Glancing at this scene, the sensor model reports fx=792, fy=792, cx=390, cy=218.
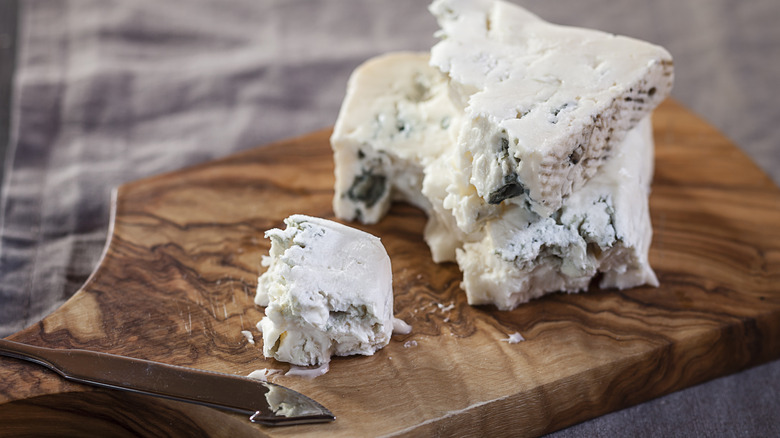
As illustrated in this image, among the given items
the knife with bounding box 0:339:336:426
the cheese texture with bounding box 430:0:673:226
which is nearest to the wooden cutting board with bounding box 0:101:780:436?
the knife with bounding box 0:339:336:426

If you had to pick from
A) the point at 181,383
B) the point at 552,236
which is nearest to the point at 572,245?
the point at 552,236

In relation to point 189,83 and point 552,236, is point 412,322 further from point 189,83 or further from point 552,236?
point 189,83

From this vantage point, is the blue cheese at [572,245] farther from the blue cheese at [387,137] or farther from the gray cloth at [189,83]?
the gray cloth at [189,83]

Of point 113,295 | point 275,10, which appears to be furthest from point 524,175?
point 275,10

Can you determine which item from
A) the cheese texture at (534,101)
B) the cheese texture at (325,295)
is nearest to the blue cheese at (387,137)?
the cheese texture at (534,101)

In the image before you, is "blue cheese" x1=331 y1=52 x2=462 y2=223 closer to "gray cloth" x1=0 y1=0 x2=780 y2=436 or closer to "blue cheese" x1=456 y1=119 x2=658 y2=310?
"blue cheese" x1=456 y1=119 x2=658 y2=310

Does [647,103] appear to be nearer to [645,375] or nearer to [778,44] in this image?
[645,375]
